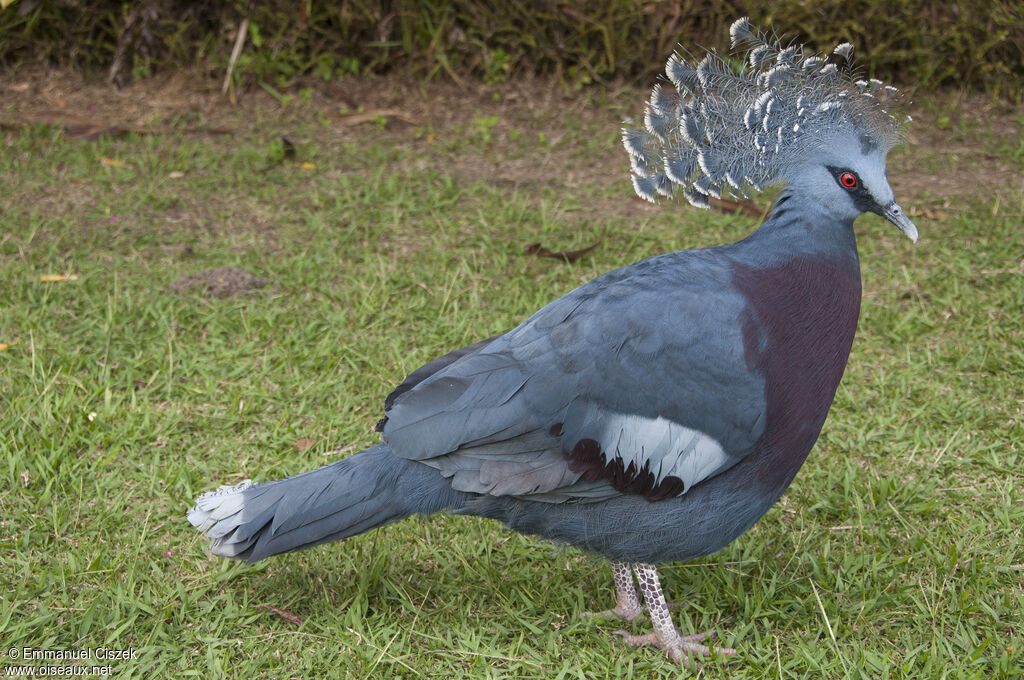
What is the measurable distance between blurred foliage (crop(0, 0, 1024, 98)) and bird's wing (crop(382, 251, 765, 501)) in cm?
403

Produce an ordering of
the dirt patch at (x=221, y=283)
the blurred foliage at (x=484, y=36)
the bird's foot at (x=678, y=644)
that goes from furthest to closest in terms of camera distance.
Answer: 1. the blurred foliage at (x=484, y=36)
2. the dirt patch at (x=221, y=283)
3. the bird's foot at (x=678, y=644)

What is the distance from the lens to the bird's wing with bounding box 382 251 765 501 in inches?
99.2

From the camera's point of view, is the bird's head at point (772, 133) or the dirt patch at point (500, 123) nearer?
the bird's head at point (772, 133)

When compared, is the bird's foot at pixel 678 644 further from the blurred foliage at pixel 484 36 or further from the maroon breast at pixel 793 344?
the blurred foliage at pixel 484 36

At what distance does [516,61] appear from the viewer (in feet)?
21.6

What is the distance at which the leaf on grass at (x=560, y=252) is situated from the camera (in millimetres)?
4758

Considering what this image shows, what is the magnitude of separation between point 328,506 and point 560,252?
237cm

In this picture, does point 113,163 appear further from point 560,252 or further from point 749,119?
point 749,119

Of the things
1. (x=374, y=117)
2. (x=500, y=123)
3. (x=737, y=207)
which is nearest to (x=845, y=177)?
(x=737, y=207)

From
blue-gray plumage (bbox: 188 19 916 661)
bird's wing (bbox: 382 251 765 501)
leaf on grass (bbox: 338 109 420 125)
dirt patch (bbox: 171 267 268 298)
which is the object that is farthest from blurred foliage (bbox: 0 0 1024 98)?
bird's wing (bbox: 382 251 765 501)

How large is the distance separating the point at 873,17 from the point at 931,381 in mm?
3013

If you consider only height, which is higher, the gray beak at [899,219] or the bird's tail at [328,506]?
the gray beak at [899,219]

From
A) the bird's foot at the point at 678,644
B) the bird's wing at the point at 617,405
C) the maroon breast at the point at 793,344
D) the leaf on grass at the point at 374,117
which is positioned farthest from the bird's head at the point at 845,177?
the leaf on grass at the point at 374,117

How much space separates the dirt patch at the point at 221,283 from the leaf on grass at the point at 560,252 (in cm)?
127
